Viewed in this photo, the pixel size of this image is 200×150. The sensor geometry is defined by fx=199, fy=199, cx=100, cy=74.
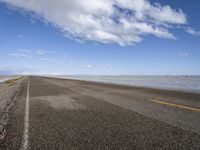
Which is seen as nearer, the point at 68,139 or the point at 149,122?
the point at 68,139

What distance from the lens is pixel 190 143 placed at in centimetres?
414

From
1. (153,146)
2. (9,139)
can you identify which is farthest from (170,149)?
(9,139)

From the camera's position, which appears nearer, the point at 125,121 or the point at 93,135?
the point at 93,135

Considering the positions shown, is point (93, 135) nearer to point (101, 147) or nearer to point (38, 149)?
point (101, 147)

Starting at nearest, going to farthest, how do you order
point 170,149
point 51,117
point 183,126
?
point 170,149 < point 183,126 < point 51,117

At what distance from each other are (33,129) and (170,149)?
3662 mm

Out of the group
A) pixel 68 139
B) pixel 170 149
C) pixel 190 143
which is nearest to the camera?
pixel 170 149

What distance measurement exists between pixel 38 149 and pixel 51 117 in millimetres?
3148

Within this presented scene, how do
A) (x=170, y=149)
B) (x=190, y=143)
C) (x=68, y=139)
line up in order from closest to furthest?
(x=170, y=149), (x=190, y=143), (x=68, y=139)

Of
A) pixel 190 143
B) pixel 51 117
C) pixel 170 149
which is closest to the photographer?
pixel 170 149

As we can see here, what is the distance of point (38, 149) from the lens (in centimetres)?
403

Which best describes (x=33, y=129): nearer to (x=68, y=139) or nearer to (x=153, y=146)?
(x=68, y=139)

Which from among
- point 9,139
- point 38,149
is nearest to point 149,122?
point 38,149

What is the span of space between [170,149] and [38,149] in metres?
2.61
